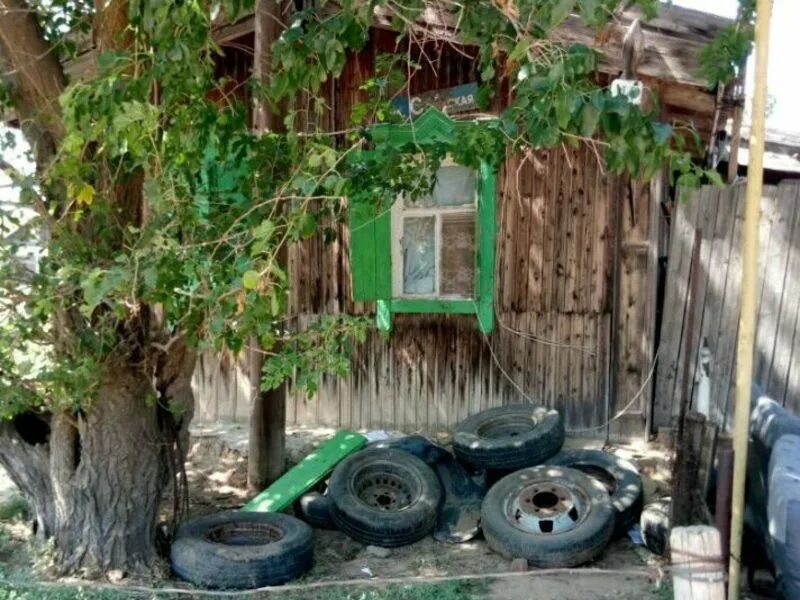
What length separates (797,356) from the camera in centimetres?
561

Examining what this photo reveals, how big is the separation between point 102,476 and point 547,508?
3.08 meters

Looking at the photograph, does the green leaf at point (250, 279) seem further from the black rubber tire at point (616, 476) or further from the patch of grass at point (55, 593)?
the black rubber tire at point (616, 476)

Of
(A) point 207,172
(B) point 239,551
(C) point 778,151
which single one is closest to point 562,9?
(A) point 207,172

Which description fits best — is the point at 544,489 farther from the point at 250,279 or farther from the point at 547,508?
the point at 250,279

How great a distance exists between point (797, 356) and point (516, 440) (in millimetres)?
2119

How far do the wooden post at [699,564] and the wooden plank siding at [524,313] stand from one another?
427 centimetres

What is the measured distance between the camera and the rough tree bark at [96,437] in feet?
16.0

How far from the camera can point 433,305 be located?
294 inches

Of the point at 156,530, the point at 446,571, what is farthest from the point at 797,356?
the point at 156,530

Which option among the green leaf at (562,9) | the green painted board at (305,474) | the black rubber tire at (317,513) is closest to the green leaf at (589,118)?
the green leaf at (562,9)

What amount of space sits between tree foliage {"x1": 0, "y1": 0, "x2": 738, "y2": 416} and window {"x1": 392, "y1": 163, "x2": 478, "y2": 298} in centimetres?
246

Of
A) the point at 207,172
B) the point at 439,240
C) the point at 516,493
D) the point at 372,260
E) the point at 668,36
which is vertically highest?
the point at 668,36

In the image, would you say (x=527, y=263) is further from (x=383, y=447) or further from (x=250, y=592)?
(x=250, y=592)

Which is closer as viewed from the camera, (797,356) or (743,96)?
(797,356)
